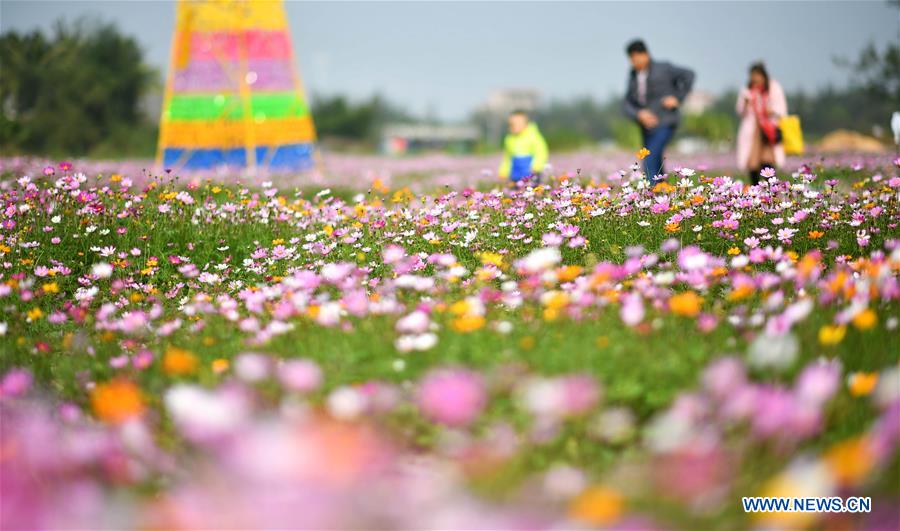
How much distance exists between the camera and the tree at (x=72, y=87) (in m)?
26.5

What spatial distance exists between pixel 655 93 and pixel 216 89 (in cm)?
854

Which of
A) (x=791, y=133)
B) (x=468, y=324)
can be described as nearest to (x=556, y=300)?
(x=468, y=324)

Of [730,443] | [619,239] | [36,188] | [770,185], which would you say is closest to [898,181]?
[770,185]

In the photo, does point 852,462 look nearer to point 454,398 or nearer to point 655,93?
point 454,398

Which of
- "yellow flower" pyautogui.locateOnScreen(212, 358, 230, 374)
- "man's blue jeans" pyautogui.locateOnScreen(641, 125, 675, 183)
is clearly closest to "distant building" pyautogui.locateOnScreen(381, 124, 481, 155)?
"man's blue jeans" pyautogui.locateOnScreen(641, 125, 675, 183)

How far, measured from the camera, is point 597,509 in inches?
57.5

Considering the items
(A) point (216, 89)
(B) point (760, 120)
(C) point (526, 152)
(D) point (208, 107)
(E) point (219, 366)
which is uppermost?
(A) point (216, 89)

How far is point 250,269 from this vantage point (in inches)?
202

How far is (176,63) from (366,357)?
1267 cm

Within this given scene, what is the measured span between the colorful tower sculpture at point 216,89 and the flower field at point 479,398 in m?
8.94

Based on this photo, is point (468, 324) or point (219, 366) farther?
point (219, 366)

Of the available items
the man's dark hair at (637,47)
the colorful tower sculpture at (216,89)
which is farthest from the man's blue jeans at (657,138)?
the colorful tower sculpture at (216,89)

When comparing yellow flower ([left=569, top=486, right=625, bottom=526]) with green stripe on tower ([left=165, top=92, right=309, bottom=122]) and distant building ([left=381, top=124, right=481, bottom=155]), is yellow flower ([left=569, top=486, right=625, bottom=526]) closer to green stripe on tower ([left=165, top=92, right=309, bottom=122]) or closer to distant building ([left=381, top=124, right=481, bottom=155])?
green stripe on tower ([left=165, top=92, right=309, bottom=122])

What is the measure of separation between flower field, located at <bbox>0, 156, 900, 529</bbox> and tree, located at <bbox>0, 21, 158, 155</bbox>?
23.9 meters
